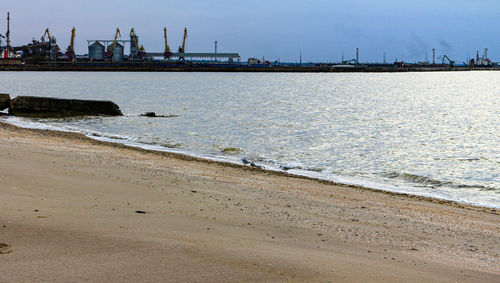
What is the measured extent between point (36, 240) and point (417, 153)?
52.7 feet

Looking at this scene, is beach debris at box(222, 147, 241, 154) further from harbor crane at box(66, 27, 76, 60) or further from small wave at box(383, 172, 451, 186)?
harbor crane at box(66, 27, 76, 60)

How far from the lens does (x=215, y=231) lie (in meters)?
4.96

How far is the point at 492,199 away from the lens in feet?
35.0

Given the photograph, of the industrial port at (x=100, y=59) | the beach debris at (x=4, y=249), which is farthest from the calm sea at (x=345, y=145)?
the industrial port at (x=100, y=59)

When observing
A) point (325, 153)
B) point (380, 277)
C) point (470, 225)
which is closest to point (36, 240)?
point (380, 277)

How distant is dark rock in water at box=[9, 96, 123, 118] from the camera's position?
25.1 metres

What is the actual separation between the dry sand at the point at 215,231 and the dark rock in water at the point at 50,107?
1680 centimetres

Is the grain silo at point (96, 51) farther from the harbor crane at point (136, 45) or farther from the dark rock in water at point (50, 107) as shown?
the dark rock in water at point (50, 107)

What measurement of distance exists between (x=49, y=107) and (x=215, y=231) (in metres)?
22.6

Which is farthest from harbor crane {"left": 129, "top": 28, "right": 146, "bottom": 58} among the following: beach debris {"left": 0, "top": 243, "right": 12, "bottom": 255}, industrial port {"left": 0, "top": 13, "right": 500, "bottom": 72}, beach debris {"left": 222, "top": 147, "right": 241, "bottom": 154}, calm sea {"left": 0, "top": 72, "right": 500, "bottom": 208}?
beach debris {"left": 0, "top": 243, "right": 12, "bottom": 255}

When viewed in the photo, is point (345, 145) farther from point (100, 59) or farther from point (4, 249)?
point (100, 59)

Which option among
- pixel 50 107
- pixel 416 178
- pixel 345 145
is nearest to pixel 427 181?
pixel 416 178

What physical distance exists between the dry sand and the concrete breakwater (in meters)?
16.8

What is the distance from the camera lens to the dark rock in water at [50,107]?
82.4 feet
